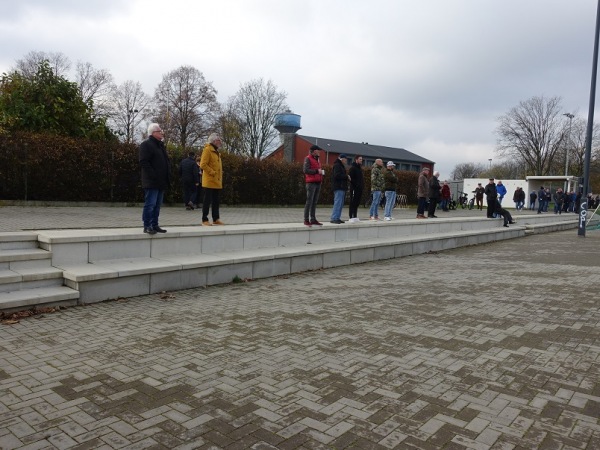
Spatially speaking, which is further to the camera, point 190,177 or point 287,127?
point 287,127

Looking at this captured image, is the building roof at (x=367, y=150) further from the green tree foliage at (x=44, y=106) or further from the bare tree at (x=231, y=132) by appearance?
the green tree foliage at (x=44, y=106)

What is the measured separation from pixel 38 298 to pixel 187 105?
48603 millimetres

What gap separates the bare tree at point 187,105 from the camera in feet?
164

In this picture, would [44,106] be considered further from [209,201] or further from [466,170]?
[466,170]

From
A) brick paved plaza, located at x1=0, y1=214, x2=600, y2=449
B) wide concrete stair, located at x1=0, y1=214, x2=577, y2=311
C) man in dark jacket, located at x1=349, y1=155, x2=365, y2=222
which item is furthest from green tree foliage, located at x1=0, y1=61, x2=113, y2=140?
brick paved plaza, located at x1=0, y1=214, x2=600, y2=449

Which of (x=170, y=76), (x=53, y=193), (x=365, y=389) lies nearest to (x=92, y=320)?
(x=365, y=389)

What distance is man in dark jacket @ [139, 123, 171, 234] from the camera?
746 cm

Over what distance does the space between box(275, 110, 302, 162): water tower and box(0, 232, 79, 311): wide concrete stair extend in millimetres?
50762

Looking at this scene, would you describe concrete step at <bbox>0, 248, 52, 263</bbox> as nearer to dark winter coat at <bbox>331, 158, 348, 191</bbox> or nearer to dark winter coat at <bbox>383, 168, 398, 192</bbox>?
dark winter coat at <bbox>331, 158, 348, 191</bbox>

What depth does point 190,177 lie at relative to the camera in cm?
1546

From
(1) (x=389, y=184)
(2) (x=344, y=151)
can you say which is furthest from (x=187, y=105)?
(1) (x=389, y=184)

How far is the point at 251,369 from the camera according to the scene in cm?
402

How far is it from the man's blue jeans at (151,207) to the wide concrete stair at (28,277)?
156 cm

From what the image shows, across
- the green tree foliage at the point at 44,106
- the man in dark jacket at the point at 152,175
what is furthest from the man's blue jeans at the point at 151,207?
the green tree foliage at the point at 44,106
